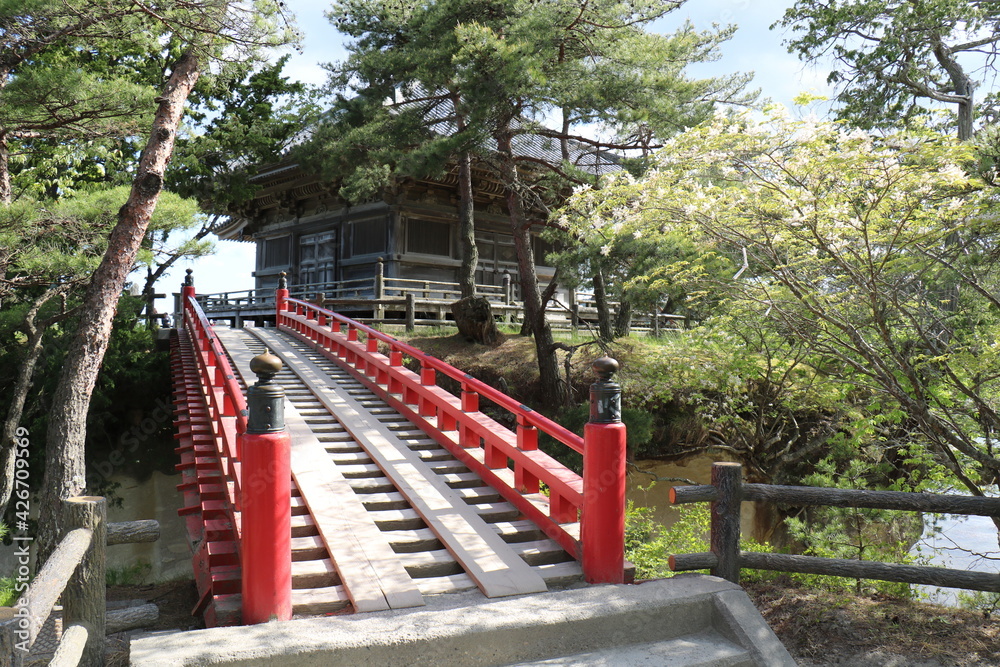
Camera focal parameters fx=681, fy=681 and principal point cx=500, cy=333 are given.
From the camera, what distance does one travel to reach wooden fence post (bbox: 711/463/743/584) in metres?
4.54

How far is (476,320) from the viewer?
601 inches

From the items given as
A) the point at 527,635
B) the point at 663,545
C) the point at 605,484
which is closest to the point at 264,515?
the point at 527,635

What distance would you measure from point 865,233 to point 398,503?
4.18 m

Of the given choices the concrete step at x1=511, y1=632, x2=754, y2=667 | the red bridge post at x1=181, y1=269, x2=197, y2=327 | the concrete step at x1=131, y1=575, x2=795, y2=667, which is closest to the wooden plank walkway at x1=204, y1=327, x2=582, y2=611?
the concrete step at x1=131, y1=575, x2=795, y2=667

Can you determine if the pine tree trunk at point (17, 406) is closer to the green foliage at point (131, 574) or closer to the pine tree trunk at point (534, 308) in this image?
the green foliage at point (131, 574)

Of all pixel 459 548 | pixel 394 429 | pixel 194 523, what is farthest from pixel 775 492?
pixel 194 523

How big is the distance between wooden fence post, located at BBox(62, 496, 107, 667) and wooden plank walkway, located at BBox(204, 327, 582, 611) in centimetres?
110

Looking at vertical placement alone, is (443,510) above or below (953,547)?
above

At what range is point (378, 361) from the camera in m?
8.85

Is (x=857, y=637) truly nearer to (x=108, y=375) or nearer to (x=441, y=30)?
(x=441, y=30)

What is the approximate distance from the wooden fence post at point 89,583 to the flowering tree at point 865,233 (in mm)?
4690

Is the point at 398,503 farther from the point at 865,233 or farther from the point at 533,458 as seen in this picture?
the point at 865,233

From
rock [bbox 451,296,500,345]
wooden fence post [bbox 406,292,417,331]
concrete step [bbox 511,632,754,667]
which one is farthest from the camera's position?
wooden fence post [bbox 406,292,417,331]

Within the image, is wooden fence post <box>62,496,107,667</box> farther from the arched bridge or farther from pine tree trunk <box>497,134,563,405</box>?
pine tree trunk <box>497,134,563,405</box>
